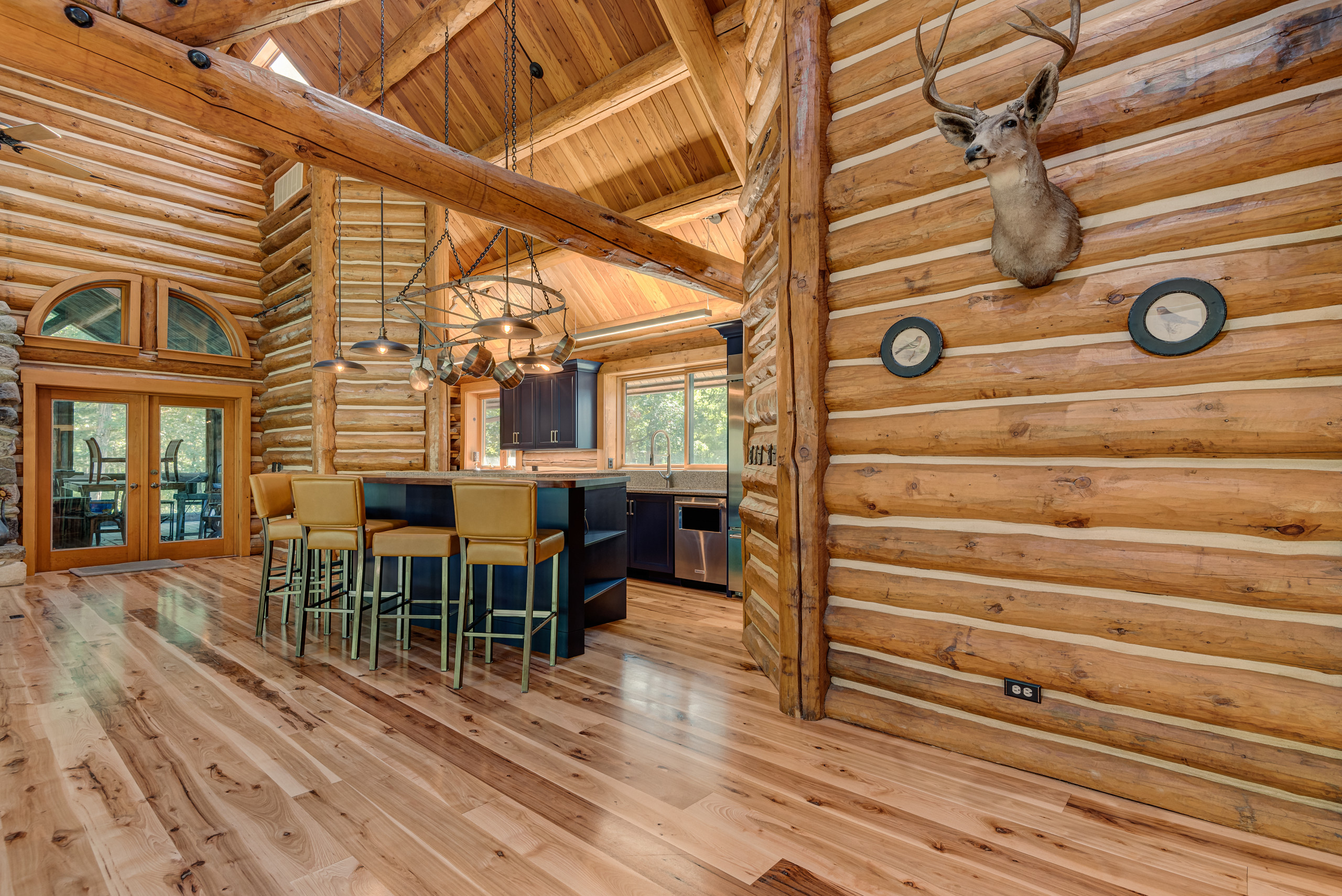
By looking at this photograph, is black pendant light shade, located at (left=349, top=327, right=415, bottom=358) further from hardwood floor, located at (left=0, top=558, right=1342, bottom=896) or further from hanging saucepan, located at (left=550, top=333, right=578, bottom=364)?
hardwood floor, located at (left=0, top=558, right=1342, bottom=896)

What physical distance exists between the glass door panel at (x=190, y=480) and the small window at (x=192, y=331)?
66 cm

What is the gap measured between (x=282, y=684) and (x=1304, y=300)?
4.50m

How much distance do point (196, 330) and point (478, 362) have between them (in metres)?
4.94

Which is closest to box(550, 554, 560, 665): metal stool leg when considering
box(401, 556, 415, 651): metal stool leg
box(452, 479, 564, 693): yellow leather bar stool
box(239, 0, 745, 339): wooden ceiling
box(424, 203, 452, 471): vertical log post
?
box(452, 479, 564, 693): yellow leather bar stool

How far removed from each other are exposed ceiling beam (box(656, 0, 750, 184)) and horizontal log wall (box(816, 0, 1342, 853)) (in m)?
2.16

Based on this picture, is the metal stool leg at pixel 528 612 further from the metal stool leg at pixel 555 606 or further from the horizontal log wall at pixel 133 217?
the horizontal log wall at pixel 133 217

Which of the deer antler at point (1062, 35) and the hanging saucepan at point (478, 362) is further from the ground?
the deer antler at point (1062, 35)

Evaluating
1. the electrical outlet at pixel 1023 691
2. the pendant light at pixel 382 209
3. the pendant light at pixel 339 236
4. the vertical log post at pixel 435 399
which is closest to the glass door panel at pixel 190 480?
the pendant light at pixel 339 236

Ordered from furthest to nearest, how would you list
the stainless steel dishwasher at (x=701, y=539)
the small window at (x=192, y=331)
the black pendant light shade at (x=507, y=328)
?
1. the small window at (x=192, y=331)
2. the stainless steel dishwasher at (x=701, y=539)
3. the black pendant light shade at (x=507, y=328)

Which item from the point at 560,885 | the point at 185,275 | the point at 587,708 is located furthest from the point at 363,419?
the point at 560,885

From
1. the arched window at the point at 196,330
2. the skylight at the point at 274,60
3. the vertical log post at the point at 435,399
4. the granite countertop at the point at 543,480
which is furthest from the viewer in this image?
the skylight at the point at 274,60

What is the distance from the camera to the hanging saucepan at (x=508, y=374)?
491 cm

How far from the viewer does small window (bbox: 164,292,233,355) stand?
23.5 ft

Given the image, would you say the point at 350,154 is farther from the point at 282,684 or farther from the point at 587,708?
the point at 587,708
